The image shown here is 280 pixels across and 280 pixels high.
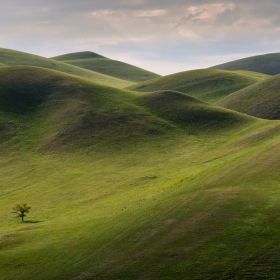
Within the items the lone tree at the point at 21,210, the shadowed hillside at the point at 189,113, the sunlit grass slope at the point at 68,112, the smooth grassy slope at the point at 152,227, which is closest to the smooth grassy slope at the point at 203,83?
the shadowed hillside at the point at 189,113

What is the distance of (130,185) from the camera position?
58.1 m

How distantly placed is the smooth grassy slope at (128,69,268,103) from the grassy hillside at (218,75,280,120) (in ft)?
76.0

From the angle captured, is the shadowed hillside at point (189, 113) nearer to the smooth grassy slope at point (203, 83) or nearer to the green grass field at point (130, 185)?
the green grass field at point (130, 185)

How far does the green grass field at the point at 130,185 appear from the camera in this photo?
29.0 m

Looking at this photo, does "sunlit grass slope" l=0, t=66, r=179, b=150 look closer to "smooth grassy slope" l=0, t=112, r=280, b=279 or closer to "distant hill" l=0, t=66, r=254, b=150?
"distant hill" l=0, t=66, r=254, b=150

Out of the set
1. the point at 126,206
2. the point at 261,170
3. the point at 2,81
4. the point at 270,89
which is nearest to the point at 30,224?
the point at 126,206

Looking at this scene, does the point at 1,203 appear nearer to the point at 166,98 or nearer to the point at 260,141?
the point at 260,141

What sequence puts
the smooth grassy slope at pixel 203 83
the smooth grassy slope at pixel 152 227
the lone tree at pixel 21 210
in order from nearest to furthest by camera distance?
1. the smooth grassy slope at pixel 152 227
2. the lone tree at pixel 21 210
3. the smooth grassy slope at pixel 203 83

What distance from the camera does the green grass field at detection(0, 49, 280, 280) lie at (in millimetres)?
29047

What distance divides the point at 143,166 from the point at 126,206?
2586cm

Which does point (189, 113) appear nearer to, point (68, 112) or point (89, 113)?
point (89, 113)

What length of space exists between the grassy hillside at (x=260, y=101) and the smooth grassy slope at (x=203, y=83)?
23173 millimetres

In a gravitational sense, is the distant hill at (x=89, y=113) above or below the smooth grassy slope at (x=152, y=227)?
above

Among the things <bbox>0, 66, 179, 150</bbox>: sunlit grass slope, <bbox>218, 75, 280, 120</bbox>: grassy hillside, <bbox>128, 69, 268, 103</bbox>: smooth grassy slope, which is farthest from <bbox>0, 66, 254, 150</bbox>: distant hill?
<bbox>128, 69, 268, 103</bbox>: smooth grassy slope
